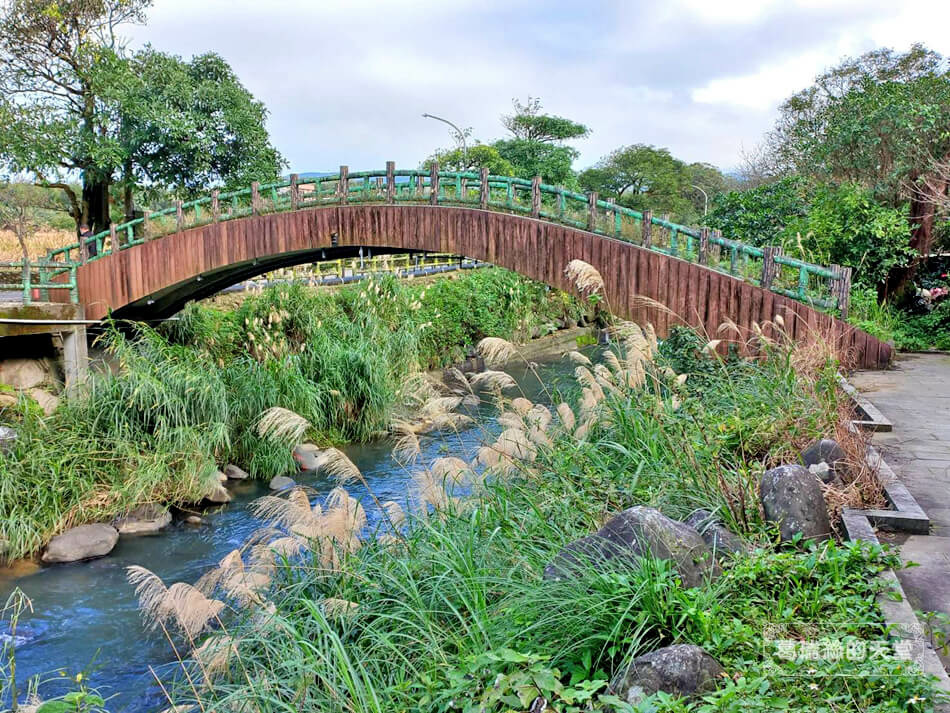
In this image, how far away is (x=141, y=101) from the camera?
2030 centimetres

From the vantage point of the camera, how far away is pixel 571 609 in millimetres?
3506

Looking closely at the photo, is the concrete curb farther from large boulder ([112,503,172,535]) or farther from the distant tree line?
large boulder ([112,503,172,535])

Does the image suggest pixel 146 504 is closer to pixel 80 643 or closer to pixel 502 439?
pixel 80 643

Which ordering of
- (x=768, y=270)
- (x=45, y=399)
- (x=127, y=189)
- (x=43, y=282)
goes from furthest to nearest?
(x=127, y=189) < (x=43, y=282) < (x=45, y=399) < (x=768, y=270)

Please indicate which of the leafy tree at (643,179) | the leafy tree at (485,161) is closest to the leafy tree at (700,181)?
the leafy tree at (643,179)

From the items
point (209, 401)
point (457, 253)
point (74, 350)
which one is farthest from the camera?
point (74, 350)

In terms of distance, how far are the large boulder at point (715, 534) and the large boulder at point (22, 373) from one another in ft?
46.7

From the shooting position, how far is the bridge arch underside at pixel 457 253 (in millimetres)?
9852

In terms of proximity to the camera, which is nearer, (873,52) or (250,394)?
(250,394)

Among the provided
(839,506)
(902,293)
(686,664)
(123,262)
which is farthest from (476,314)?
(686,664)

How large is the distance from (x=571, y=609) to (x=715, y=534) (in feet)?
3.81

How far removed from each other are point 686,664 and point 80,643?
22.4ft

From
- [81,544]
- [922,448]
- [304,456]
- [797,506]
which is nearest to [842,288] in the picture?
[922,448]

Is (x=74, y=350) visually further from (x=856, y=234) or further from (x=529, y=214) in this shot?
(x=856, y=234)
